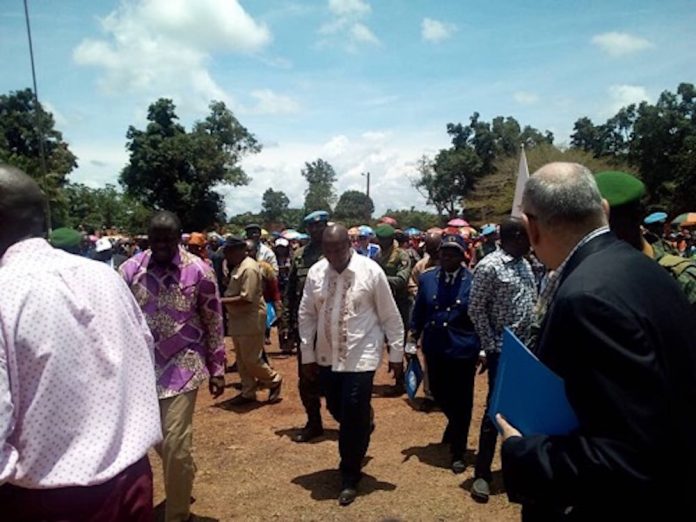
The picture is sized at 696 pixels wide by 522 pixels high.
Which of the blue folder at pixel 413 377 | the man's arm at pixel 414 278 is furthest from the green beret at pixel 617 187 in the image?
the man's arm at pixel 414 278

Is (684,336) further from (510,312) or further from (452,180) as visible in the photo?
(452,180)

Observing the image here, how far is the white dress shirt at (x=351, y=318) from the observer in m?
4.63

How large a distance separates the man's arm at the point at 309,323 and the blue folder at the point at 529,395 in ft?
10.1

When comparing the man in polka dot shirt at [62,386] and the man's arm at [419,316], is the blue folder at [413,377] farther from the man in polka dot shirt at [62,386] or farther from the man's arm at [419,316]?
the man in polka dot shirt at [62,386]

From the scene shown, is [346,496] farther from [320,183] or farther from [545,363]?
[320,183]

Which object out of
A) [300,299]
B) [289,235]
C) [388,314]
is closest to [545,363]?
[388,314]

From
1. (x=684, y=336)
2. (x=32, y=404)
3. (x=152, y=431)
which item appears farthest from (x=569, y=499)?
(x=32, y=404)

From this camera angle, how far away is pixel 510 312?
4.57m

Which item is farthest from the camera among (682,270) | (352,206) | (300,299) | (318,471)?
(352,206)

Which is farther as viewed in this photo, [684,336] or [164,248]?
[164,248]

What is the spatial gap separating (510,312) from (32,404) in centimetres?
353

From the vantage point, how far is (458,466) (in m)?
5.07

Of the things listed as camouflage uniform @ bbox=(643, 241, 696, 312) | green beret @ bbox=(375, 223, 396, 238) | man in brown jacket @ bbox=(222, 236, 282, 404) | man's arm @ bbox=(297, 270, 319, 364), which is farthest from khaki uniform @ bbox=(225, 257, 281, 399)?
camouflage uniform @ bbox=(643, 241, 696, 312)

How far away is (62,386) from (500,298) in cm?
343
